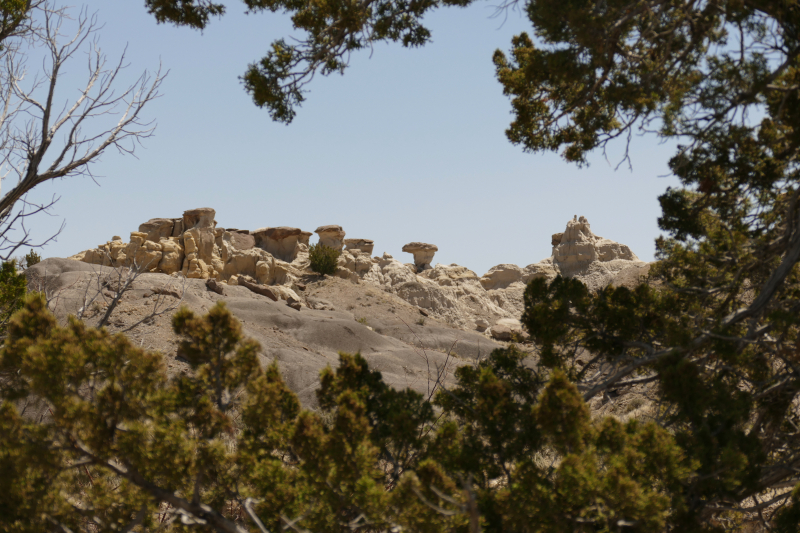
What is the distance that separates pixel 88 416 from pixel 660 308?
498cm

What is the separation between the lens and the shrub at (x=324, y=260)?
39.6m

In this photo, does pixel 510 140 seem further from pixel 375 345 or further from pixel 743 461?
pixel 375 345

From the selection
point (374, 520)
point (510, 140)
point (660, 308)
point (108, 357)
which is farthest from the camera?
point (510, 140)

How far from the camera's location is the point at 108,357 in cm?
437

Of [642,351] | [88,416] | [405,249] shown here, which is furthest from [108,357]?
[405,249]

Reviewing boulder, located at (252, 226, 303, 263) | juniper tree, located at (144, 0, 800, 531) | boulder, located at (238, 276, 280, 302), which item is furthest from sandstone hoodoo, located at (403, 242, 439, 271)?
juniper tree, located at (144, 0, 800, 531)

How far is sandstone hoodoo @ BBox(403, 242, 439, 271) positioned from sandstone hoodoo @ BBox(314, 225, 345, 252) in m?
4.86

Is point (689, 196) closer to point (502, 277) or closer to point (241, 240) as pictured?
point (241, 240)

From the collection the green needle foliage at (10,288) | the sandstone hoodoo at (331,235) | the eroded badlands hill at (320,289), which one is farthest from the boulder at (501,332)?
the green needle foliage at (10,288)

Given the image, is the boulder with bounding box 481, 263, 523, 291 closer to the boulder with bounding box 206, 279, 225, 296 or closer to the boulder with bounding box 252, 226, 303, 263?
the boulder with bounding box 252, 226, 303, 263

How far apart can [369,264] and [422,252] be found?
14.6 ft

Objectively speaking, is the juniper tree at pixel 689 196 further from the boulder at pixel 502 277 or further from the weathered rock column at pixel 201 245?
the boulder at pixel 502 277

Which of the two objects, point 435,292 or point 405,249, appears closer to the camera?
point 435,292

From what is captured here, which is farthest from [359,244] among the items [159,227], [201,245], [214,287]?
[214,287]
